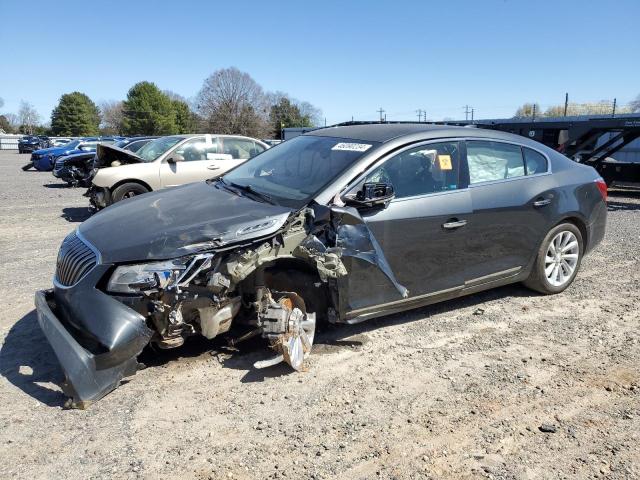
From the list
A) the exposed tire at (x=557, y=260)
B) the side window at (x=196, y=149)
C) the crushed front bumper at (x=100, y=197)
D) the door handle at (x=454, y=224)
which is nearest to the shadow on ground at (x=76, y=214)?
the crushed front bumper at (x=100, y=197)

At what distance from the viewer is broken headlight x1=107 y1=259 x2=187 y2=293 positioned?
318cm

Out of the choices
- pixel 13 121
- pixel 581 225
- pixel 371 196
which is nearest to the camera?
pixel 371 196

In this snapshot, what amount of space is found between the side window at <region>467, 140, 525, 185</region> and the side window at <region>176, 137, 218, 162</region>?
681cm

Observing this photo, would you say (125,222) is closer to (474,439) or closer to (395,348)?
(395,348)

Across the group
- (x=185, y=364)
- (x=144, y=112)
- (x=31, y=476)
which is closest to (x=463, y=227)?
(x=185, y=364)

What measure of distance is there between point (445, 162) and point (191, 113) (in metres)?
90.2

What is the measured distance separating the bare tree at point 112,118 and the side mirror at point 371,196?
96.8 m

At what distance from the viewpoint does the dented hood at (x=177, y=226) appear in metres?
3.28

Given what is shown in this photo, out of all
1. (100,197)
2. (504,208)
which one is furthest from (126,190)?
(504,208)

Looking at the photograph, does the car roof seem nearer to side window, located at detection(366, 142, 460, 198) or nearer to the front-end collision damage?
side window, located at detection(366, 142, 460, 198)

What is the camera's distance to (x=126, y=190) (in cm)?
962

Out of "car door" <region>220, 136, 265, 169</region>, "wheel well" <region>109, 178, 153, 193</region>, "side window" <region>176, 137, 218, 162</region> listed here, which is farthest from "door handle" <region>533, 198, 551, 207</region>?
"wheel well" <region>109, 178, 153, 193</region>

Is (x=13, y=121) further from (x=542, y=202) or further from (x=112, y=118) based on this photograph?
(x=542, y=202)

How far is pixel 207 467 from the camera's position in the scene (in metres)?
2.63
